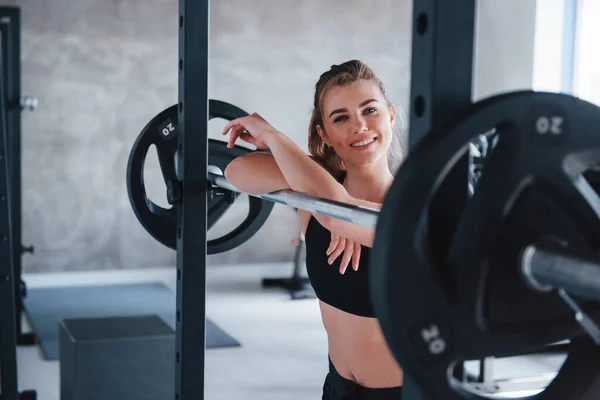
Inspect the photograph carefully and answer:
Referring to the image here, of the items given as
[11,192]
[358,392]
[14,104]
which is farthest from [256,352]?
[358,392]

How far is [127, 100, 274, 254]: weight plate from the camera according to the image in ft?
5.86

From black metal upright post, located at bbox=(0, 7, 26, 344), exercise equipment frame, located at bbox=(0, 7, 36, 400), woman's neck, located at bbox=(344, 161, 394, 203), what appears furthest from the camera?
black metal upright post, located at bbox=(0, 7, 26, 344)

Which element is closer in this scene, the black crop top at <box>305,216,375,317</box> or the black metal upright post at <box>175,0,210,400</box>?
the black metal upright post at <box>175,0,210,400</box>

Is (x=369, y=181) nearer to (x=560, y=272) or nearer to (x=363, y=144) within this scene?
(x=363, y=144)

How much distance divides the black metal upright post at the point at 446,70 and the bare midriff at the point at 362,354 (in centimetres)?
133

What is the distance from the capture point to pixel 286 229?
7418mm

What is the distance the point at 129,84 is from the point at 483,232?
643 centimetres

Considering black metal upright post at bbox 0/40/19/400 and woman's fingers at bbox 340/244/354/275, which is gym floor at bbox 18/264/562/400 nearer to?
black metal upright post at bbox 0/40/19/400

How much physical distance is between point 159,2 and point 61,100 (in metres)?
1.16

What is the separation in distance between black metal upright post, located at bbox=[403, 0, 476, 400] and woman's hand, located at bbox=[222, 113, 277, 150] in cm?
94

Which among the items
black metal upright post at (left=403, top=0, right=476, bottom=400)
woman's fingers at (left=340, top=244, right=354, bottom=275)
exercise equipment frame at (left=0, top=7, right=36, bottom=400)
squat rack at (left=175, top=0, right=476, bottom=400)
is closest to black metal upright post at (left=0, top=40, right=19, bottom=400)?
exercise equipment frame at (left=0, top=7, right=36, bottom=400)

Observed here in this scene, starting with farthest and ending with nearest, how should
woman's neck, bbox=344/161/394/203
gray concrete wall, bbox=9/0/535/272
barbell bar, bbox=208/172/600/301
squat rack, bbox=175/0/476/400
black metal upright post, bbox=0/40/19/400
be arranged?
gray concrete wall, bbox=9/0/535/272, black metal upright post, bbox=0/40/19/400, woman's neck, bbox=344/161/394/203, squat rack, bbox=175/0/476/400, barbell bar, bbox=208/172/600/301

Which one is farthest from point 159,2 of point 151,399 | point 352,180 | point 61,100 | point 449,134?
point 449,134

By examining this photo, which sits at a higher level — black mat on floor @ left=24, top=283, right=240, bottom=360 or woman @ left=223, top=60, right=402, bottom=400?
woman @ left=223, top=60, right=402, bottom=400
